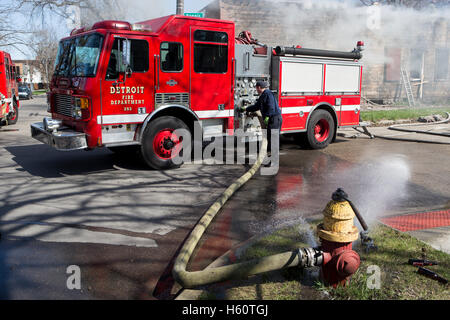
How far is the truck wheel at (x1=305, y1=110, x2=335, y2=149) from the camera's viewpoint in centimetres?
935

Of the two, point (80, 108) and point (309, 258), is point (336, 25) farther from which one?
point (309, 258)

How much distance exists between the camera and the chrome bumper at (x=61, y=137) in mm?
6359

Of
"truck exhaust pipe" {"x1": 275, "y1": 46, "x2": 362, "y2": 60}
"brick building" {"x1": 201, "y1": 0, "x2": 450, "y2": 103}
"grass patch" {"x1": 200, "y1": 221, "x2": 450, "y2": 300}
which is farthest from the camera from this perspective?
"brick building" {"x1": 201, "y1": 0, "x2": 450, "y2": 103}

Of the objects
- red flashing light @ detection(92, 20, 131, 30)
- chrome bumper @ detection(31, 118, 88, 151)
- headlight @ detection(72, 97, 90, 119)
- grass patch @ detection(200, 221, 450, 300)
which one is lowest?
grass patch @ detection(200, 221, 450, 300)

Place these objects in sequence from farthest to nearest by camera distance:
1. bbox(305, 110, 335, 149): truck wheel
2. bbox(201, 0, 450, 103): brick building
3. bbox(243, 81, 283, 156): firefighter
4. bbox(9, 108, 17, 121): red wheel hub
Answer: bbox(201, 0, 450, 103): brick building
bbox(9, 108, 17, 121): red wheel hub
bbox(305, 110, 335, 149): truck wheel
bbox(243, 81, 283, 156): firefighter

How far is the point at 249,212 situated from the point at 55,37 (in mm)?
47428

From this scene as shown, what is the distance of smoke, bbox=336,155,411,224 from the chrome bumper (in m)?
4.08

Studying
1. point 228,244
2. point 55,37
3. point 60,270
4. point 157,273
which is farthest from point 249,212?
point 55,37

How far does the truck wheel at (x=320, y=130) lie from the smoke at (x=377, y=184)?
4.92ft

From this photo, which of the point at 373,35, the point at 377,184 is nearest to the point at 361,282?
the point at 377,184

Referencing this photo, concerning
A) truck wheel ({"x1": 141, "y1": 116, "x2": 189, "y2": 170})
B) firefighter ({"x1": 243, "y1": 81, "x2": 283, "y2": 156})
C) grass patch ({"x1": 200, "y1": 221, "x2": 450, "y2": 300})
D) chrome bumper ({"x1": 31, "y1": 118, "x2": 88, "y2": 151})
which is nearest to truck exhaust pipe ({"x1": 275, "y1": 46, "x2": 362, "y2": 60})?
firefighter ({"x1": 243, "y1": 81, "x2": 283, "y2": 156})

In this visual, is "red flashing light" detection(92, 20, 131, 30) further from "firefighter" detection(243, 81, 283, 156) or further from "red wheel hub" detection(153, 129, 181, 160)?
"firefighter" detection(243, 81, 283, 156)

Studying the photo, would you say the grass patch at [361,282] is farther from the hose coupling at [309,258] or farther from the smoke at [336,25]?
the smoke at [336,25]
